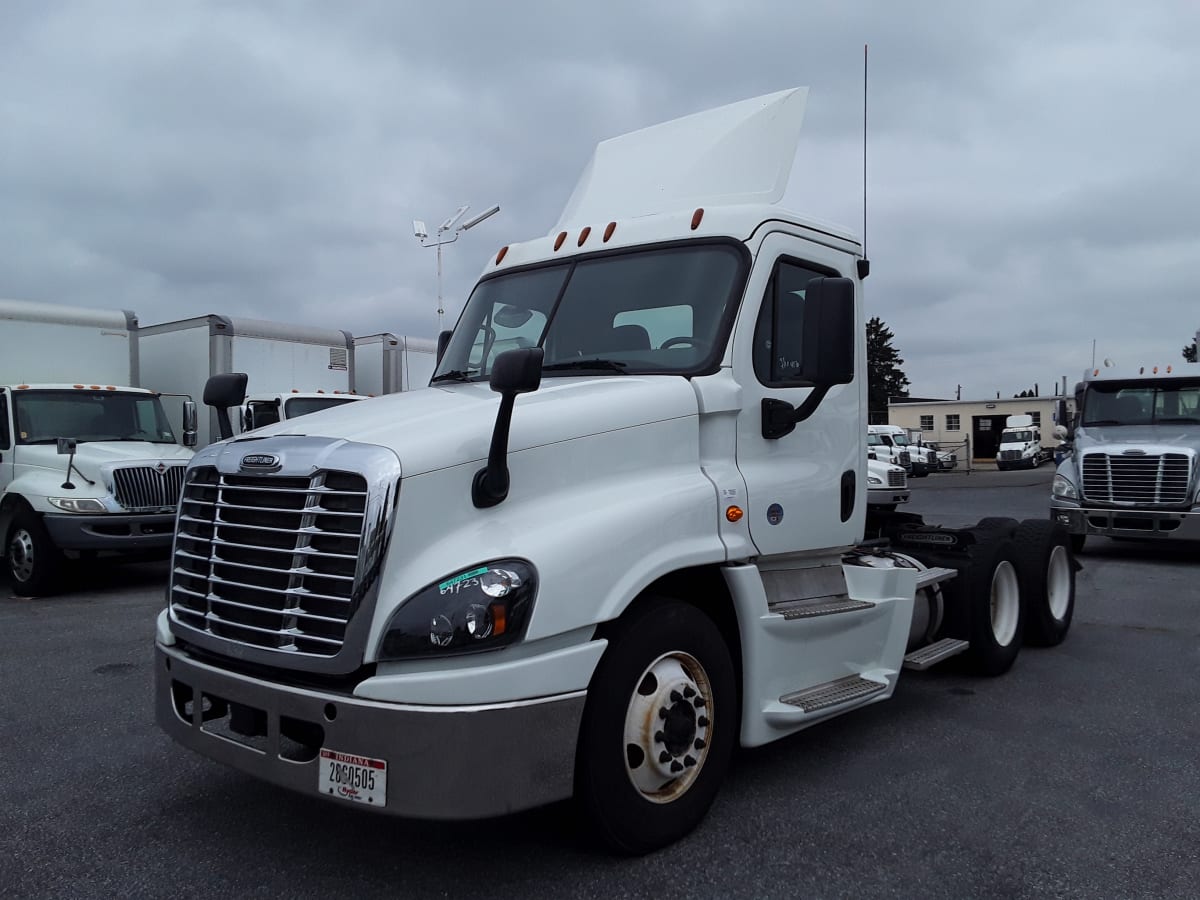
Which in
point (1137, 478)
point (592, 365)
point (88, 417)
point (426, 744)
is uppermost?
point (592, 365)

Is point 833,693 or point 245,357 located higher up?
point 245,357

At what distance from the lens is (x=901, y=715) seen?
5.46m

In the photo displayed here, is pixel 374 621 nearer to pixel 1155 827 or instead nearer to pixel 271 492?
pixel 271 492

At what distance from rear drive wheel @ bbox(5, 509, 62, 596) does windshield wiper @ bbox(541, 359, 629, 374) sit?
25.5 feet

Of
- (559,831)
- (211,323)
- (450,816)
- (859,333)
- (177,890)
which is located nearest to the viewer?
(450,816)

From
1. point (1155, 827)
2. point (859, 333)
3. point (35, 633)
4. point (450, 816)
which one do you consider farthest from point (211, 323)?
point (1155, 827)

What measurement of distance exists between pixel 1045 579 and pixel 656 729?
4353 mm

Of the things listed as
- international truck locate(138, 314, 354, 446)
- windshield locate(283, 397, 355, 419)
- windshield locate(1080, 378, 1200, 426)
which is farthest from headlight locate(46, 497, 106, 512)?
windshield locate(1080, 378, 1200, 426)

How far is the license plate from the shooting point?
3082 mm

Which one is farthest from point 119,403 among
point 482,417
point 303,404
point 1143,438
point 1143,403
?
point 1143,403

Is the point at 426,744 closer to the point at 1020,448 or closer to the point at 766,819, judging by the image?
the point at 766,819

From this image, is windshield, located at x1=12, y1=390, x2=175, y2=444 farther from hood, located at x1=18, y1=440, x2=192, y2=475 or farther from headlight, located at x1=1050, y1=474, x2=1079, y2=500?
headlight, located at x1=1050, y1=474, x2=1079, y2=500

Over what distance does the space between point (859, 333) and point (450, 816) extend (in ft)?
10.2

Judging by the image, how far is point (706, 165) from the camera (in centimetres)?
511
